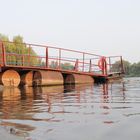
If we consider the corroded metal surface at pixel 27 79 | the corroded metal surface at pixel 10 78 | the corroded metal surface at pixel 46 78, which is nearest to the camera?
the corroded metal surface at pixel 10 78

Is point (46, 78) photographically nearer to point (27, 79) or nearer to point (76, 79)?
point (27, 79)

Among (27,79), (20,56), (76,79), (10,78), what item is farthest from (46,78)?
(20,56)

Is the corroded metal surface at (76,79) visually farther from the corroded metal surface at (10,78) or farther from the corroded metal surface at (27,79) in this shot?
the corroded metal surface at (10,78)

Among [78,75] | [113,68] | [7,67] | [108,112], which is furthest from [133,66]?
[108,112]

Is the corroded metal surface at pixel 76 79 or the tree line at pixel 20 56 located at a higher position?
the tree line at pixel 20 56

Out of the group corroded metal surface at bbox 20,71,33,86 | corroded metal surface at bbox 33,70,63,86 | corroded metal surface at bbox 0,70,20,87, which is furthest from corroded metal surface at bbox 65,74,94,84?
corroded metal surface at bbox 0,70,20,87

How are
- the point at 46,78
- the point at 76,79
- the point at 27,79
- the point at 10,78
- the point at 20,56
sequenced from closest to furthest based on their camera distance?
the point at 10,78 → the point at 46,78 → the point at 27,79 → the point at 76,79 → the point at 20,56

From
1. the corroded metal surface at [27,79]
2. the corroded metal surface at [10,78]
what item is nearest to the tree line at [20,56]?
the corroded metal surface at [27,79]

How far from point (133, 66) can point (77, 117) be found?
59.2m

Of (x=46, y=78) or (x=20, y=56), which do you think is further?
(x=20, y=56)

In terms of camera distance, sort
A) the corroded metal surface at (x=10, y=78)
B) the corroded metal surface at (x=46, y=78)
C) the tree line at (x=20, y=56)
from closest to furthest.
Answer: the corroded metal surface at (x=10, y=78), the corroded metal surface at (x=46, y=78), the tree line at (x=20, y=56)

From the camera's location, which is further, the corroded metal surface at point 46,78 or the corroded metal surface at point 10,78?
the corroded metal surface at point 46,78

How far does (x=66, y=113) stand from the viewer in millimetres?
8508

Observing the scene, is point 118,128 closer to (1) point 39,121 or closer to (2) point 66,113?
(1) point 39,121
